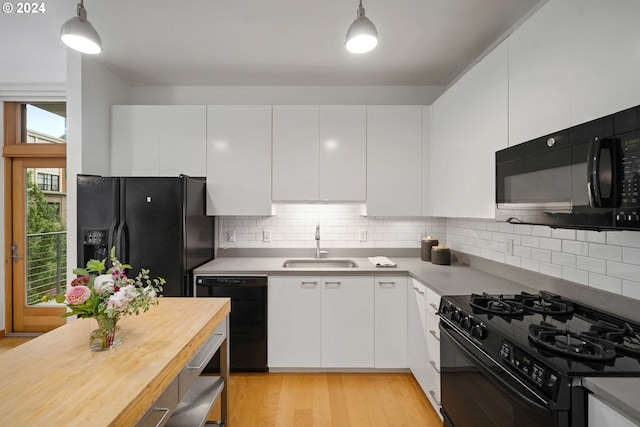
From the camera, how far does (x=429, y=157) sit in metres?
3.04

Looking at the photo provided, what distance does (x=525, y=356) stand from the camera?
1.17 m

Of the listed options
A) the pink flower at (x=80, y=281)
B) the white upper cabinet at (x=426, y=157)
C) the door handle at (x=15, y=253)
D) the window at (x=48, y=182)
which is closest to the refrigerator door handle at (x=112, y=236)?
the pink flower at (x=80, y=281)

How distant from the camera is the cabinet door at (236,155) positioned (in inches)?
118

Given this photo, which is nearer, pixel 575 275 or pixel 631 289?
pixel 631 289

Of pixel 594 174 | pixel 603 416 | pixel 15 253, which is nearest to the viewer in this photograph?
pixel 603 416

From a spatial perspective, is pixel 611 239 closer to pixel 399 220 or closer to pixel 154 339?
pixel 399 220

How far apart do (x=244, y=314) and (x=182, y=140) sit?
5.56 feet

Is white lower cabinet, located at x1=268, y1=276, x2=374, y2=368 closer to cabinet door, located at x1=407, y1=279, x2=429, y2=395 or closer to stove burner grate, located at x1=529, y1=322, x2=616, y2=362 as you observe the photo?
cabinet door, located at x1=407, y1=279, x2=429, y2=395

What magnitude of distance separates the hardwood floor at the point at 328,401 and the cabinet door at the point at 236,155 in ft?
4.84

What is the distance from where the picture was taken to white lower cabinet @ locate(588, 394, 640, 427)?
2.97 ft

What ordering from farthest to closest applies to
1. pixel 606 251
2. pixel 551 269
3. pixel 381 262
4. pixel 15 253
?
pixel 15 253
pixel 381 262
pixel 551 269
pixel 606 251

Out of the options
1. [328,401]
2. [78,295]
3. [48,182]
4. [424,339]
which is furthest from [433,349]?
[48,182]

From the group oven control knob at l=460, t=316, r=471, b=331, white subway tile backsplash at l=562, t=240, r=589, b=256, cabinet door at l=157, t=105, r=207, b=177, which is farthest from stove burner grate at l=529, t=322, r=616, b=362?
cabinet door at l=157, t=105, r=207, b=177

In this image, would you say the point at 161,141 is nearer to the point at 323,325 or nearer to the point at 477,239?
the point at 323,325
